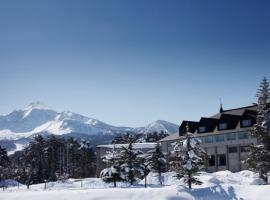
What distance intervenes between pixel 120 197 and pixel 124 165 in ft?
47.0

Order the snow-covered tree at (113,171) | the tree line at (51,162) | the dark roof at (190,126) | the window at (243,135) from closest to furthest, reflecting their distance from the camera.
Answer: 1. the snow-covered tree at (113,171)
2. the window at (243,135)
3. the dark roof at (190,126)
4. the tree line at (51,162)

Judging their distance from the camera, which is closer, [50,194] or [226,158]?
[50,194]

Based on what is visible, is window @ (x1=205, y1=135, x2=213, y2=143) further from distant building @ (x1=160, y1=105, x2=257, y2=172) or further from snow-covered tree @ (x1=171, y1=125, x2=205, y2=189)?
snow-covered tree @ (x1=171, y1=125, x2=205, y2=189)

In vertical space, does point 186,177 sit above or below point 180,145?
below

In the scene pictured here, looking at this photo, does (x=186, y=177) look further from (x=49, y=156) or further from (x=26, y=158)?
(x=26, y=158)

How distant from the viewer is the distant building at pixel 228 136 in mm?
66312

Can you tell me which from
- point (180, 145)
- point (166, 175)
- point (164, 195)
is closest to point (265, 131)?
point (180, 145)

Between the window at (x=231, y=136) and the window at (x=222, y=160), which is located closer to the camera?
the window at (x=231, y=136)

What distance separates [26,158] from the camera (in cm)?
11881

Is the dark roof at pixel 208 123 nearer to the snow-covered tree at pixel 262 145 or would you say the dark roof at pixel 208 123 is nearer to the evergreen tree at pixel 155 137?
the snow-covered tree at pixel 262 145

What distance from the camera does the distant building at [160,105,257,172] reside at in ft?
218

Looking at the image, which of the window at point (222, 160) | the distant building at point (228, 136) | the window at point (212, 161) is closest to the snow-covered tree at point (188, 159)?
the distant building at point (228, 136)

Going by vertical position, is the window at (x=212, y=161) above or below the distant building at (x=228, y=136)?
below

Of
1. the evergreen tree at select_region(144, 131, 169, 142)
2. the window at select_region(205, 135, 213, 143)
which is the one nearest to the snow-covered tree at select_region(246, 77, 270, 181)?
the window at select_region(205, 135, 213, 143)
